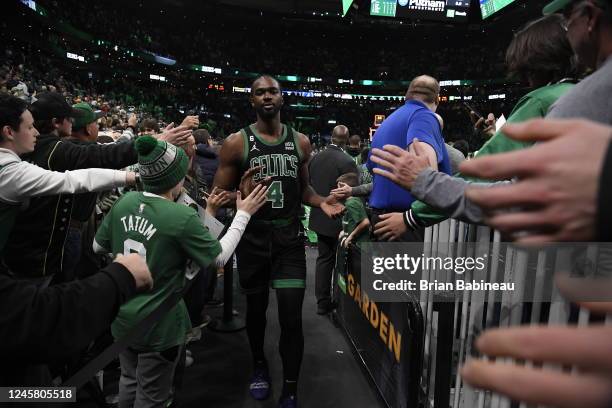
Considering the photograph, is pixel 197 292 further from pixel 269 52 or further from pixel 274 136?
pixel 269 52

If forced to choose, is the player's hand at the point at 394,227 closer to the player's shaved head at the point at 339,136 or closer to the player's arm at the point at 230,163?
the player's arm at the point at 230,163

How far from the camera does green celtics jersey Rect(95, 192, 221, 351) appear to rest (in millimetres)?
2174

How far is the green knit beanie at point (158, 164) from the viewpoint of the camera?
2191 millimetres

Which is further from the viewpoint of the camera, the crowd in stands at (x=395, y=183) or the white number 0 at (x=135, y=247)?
the white number 0 at (x=135, y=247)

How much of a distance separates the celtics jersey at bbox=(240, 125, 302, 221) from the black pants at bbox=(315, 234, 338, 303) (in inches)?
A: 71.2

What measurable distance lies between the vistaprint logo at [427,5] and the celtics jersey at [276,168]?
16.3 meters

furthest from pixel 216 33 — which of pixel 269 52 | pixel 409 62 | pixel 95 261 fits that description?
pixel 95 261

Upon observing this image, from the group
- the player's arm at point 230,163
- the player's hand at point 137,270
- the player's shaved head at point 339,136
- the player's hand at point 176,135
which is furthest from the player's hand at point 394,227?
the player's shaved head at point 339,136

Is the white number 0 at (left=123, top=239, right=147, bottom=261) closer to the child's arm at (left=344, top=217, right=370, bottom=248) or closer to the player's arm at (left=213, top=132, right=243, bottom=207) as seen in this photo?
the player's arm at (left=213, top=132, right=243, bottom=207)

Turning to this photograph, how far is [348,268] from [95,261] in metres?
2.45

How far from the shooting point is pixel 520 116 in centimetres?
158

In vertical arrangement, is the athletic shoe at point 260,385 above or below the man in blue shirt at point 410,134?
below

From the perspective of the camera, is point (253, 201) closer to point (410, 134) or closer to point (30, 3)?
point (410, 134)

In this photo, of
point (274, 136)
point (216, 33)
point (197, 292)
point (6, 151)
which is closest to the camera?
point (6, 151)
